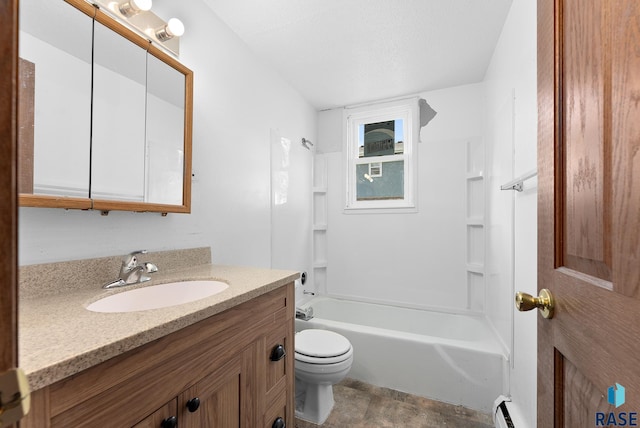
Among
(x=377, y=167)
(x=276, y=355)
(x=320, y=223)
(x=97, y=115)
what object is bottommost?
(x=276, y=355)

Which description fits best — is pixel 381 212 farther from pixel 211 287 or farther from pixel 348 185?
pixel 211 287

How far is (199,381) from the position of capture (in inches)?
28.7

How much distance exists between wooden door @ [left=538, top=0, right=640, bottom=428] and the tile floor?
46.7 inches

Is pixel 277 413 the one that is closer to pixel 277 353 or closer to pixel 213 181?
pixel 277 353

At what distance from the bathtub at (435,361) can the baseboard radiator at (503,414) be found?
0.19 m

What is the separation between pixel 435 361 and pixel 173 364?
1692 mm

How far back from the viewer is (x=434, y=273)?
2.48 meters

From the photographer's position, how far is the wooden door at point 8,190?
235 millimetres

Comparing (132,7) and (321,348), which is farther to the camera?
(321,348)

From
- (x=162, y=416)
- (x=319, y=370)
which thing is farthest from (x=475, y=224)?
(x=162, y=416)

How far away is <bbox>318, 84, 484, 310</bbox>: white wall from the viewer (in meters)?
2.41

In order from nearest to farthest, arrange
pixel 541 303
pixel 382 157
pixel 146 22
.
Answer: pixel 541 303 → pixel 146 22 → pixel 382 157

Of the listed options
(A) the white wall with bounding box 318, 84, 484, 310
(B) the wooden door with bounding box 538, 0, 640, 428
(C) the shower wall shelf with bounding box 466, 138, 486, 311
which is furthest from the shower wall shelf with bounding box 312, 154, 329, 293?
(B) the wooden door with bounding box 538, 0, 640, 428

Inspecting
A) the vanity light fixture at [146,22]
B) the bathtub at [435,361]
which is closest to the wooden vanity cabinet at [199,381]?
the bathtub at [435,361]
